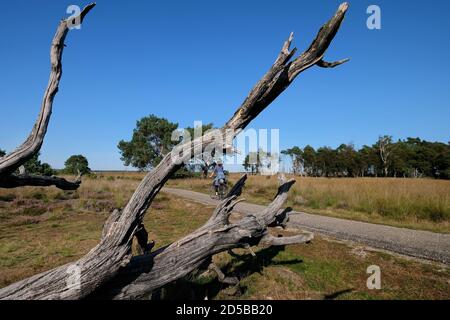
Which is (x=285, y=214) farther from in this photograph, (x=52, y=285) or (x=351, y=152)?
(x=351, y=152)

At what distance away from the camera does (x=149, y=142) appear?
61.6m

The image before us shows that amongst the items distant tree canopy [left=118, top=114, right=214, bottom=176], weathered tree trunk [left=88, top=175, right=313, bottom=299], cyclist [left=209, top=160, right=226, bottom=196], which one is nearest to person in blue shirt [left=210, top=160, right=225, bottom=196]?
cyclist [left=209, top=160, right=226, bottom=196]

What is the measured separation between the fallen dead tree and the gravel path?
4.88 m

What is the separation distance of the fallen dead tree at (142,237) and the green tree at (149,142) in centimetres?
5653

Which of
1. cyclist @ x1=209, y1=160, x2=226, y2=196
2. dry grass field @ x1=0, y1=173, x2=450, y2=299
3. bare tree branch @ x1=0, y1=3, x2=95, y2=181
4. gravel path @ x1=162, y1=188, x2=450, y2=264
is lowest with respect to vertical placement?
dry grass field @ x1=0, y1=173, x2=450, y2=299

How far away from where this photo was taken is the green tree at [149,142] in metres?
59.9

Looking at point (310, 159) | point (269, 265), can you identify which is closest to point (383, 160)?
point (310, 159)

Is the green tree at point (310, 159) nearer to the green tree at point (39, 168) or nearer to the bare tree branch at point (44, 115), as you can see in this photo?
the green tree at point (39, 168)

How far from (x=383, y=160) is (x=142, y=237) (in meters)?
71.2

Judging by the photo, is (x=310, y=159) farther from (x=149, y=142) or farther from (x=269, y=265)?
(x=269, y=265)

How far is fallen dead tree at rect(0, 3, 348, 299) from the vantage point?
9.61 ft

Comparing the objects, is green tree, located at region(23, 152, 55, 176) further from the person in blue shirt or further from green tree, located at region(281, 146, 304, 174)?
green tree, located at region(281, 146, 304, 174)

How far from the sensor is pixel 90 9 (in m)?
2.82

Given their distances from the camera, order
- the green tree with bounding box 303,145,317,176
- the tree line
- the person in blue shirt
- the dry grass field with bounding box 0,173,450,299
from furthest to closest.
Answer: the green tree with bounding box 303,145,317,176, the tree line, the person in blue shirt, the dry grass field with bounding box 0,173,450,299
